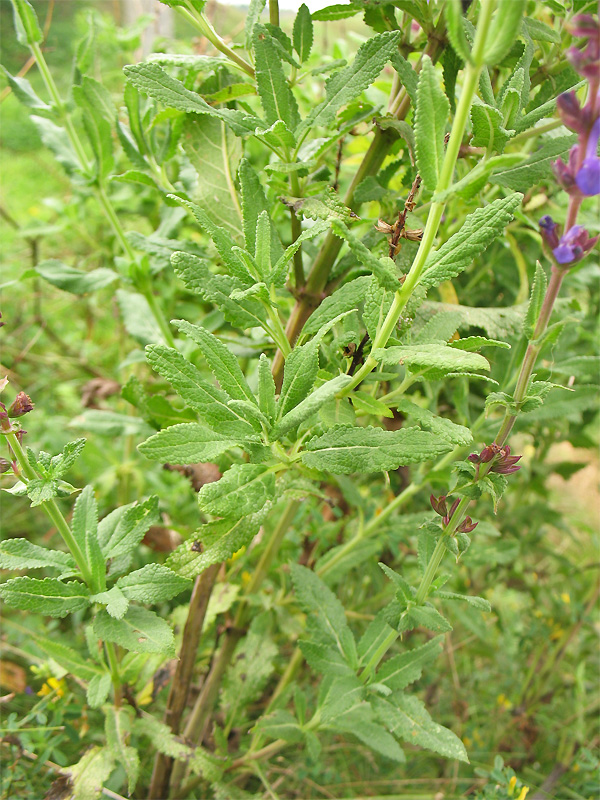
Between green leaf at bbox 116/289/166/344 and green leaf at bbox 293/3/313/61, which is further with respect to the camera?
green leaf at bbox 116/289/166/344

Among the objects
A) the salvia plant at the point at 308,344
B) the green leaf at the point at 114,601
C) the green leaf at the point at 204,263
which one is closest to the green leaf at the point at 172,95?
the salvia plant at the point at 308,344

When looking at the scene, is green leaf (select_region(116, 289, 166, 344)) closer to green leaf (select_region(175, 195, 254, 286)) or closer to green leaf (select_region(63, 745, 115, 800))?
green leaf (select_region(175, 195, 254, 286))

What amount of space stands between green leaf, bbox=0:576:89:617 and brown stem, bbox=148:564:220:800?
20 centimetres

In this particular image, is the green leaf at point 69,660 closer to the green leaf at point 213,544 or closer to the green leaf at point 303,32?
the green leaf at point 213,544

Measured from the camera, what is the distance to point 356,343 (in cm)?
83

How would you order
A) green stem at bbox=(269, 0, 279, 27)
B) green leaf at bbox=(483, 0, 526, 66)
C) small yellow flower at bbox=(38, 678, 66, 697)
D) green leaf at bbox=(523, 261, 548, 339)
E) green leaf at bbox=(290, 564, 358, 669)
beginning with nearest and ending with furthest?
green leaf at bbox=(483, 0, 526, 66) → green leaf at bbox=(523, 261, 548, 339) → green stem at bbox=(269, 0, 279, 27) → green leaf at bbox=(290, 564, 358, 669) → small yellow flower at bbox=(38, 678, 66, 697)

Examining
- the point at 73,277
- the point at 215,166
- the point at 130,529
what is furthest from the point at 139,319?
the point at 130,529

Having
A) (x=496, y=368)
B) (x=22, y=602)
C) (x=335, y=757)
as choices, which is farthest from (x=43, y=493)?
(x=335, y=757)

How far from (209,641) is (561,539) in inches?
64.2

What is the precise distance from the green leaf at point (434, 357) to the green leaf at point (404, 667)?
469 mm

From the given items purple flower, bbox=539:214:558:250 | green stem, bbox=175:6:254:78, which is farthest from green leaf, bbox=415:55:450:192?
green stem, bbox=175:6:254:78

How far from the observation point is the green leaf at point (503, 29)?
19.6 inches

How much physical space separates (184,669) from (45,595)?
1.09 feet

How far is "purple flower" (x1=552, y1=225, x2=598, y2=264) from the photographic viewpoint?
53cm
